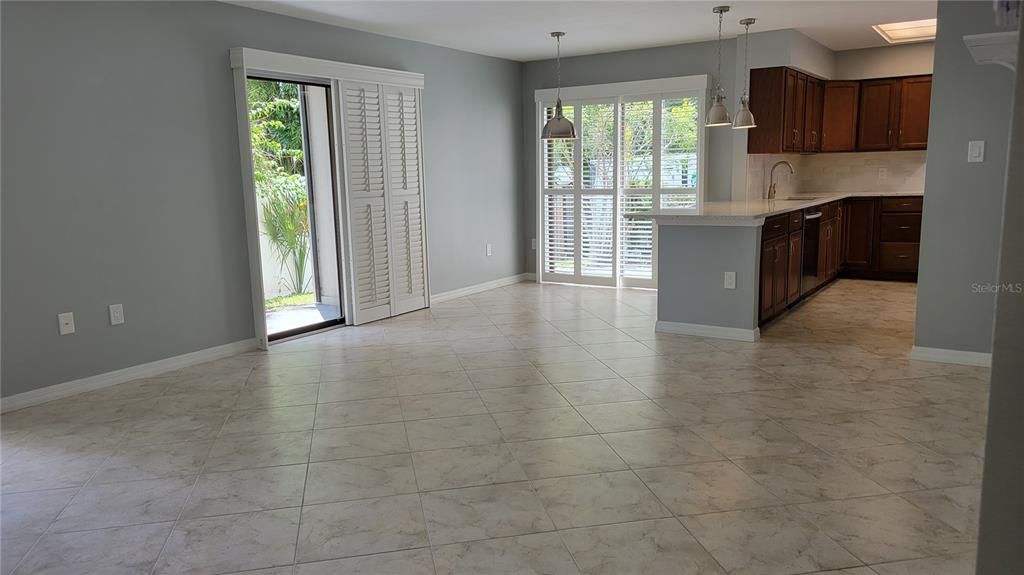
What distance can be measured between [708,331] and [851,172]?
152 inches

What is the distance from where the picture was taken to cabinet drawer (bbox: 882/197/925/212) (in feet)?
22.3

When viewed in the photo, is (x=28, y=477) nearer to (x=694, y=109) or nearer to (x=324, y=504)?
(x=324, y=504)

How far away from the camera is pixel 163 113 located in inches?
165

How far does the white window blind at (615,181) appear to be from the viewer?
21.5 ft

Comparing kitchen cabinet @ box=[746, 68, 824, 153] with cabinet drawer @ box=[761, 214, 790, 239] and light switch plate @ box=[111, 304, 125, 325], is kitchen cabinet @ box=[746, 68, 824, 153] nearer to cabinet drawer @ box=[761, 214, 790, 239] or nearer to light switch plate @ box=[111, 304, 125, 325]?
cabinet drawer @ box=[761, 214, 790, 239]

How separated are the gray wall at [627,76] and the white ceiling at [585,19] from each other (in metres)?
0.17

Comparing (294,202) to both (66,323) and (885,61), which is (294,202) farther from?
(885,61)

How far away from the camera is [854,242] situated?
7.18m

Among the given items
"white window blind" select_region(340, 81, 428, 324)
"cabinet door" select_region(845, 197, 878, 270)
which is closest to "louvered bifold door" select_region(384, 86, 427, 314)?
"white window blind" select_region(340, 81, 428, 324)

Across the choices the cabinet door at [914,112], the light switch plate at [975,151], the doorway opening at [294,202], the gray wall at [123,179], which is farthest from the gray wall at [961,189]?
the doorway opening at [294,202]

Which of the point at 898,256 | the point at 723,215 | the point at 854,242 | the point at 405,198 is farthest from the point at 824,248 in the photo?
the point at 405,198

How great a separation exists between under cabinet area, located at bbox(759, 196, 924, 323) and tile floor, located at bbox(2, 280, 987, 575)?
4.35 feet

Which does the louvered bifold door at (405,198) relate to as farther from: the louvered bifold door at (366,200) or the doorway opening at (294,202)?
the doorway opening at (294,202)

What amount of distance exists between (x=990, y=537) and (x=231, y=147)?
4.52m
